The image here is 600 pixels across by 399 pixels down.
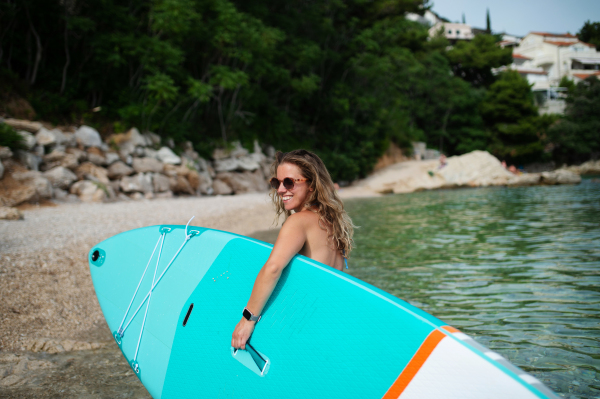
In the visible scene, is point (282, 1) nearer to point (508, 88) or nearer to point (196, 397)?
point (196, 397)

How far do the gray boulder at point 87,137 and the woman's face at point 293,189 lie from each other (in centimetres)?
1153

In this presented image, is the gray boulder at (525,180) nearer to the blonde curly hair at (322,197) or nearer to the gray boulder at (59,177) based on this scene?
the gray boulder at (59,177)

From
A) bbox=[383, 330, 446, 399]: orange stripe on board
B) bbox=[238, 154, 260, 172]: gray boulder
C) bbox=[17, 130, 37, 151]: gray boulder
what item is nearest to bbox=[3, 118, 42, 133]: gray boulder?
bbox=[17, 130, 37, 151]: gray boulder

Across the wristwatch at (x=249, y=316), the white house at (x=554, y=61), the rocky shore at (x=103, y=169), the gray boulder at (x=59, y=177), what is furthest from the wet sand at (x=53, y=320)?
the white house at (x=554, y=61)

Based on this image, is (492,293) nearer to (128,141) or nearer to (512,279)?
(512,279)

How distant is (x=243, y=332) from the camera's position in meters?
1.89

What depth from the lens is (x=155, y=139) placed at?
47.0 feet

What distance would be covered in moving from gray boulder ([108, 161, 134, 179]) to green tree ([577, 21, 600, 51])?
5897 cm

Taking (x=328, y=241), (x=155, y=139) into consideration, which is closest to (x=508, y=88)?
(x=155, y=139)

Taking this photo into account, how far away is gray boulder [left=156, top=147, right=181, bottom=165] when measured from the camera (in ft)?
46.0

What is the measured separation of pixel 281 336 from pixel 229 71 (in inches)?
581

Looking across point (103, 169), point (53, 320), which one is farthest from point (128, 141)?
point (53, 320)

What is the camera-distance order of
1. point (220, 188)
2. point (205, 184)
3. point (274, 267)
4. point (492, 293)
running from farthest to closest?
point (220, 188) → point (205, 184) → point (492, 293) → point (274, 267)

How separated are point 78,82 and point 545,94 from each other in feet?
176
